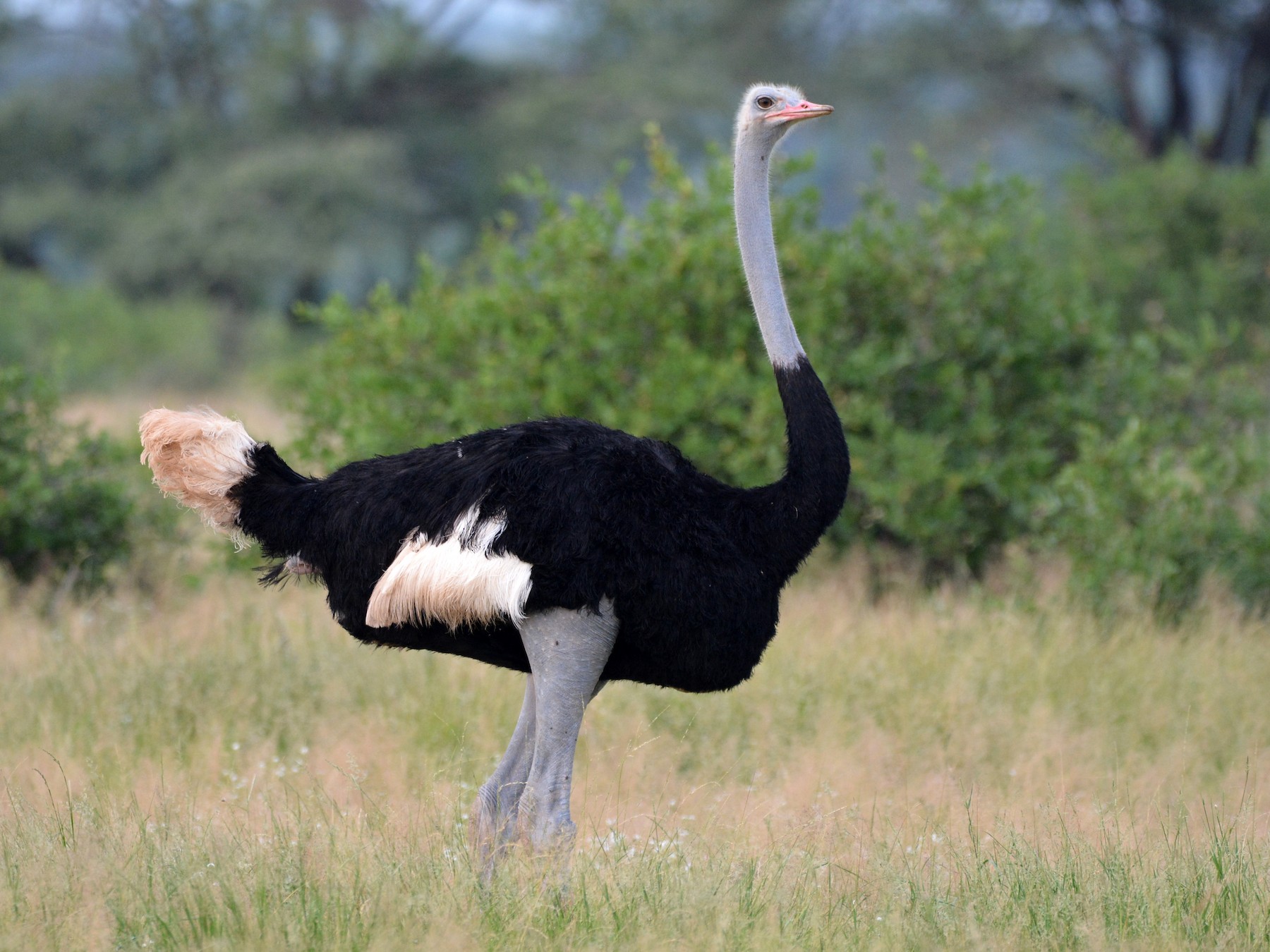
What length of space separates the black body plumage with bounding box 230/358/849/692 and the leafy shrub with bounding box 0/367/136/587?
11.3ft

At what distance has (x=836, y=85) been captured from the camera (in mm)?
21109

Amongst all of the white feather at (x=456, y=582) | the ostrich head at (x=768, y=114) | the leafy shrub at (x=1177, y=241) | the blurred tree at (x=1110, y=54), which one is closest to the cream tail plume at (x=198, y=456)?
the white feather at (x=456, y=582)

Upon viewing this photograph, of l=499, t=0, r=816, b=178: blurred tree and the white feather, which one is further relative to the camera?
l=499, t=0, r=816, b=178: blurred tree

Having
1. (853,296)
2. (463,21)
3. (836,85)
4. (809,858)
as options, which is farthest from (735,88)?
(809,858)

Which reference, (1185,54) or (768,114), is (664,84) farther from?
(768,114)

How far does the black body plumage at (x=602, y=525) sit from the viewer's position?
344cm

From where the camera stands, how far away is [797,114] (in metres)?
3.92

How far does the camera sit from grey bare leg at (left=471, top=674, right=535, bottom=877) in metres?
3.78

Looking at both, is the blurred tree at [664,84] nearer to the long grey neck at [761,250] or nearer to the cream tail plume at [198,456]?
the long grey neck at [761,250]

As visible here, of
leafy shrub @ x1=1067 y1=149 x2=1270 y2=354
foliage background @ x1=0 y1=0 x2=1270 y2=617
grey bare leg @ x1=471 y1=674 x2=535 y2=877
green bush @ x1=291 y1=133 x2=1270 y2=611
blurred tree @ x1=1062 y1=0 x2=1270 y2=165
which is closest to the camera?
grey bare leg @ x1=471 y1=674 x2=535 y2=877

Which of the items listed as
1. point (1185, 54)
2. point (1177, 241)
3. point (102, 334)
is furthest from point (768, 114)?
point (1185, 54)

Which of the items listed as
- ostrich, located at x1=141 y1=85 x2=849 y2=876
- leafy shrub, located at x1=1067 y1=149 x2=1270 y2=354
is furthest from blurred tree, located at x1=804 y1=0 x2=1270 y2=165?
ostrich, located at x1=141 y1=85 x2=849 y2=876

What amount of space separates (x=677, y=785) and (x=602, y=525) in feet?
5.22

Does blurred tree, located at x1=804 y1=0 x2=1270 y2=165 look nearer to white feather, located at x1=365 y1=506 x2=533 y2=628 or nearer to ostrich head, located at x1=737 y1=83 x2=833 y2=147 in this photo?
ostrich head, located at x1=737 y1=83 x2=833 y2=147
